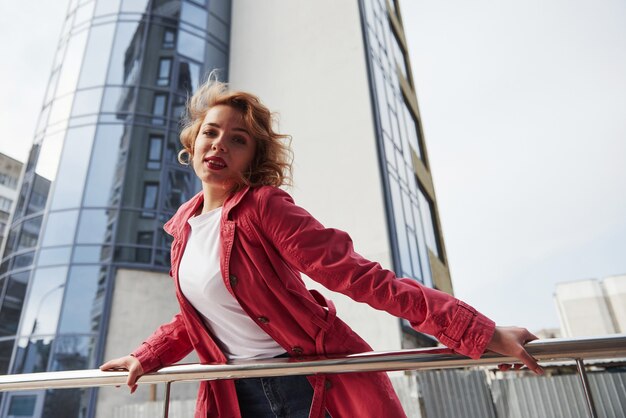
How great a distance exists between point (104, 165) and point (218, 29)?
217 inches

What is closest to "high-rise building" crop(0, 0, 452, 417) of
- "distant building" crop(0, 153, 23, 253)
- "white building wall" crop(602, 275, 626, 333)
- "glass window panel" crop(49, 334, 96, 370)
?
"glass window panel" crop(49, 334, 96, 370)

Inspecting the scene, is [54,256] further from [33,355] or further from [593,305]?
[593,305]

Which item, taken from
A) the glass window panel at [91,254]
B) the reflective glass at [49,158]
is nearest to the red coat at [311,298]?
the glass window panel at [91,254]

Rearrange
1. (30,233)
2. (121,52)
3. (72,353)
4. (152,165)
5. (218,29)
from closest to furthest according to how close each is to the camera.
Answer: (72,353), (30,233), (152,165), (121,52), (218,29)

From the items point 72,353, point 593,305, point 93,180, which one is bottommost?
point 72,353

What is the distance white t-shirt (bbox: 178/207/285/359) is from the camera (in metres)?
1.36

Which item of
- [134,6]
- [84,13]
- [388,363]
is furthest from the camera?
[84,13]

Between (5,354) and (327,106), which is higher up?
(327,106)

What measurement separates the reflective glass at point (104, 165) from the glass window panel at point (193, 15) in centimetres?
388

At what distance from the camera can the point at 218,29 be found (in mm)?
13281

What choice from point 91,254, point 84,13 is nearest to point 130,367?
point 91,254

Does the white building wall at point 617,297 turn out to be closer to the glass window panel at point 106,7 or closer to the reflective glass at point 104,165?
the reflective glass at point 104,165

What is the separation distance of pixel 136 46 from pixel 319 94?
5.13m

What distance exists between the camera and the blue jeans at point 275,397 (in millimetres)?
1299
